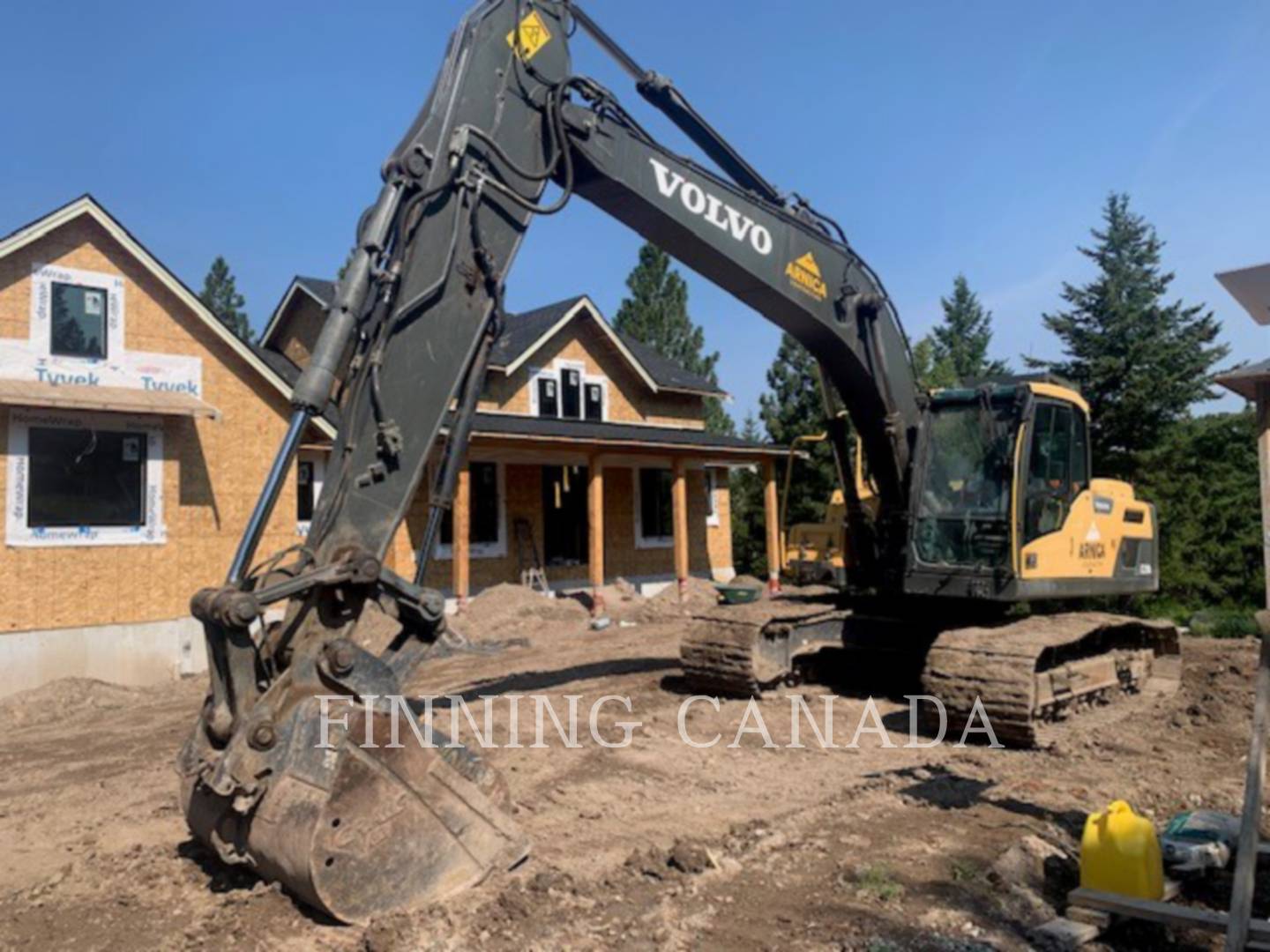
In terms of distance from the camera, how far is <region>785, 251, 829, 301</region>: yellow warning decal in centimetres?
786

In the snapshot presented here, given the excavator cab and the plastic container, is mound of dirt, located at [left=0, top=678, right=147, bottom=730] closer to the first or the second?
the plastic container

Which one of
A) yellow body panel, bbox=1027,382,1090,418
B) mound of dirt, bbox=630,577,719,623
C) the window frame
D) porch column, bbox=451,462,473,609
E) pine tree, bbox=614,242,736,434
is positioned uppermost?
pine tree, bbox=614,242,736,434

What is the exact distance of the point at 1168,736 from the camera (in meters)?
8.24

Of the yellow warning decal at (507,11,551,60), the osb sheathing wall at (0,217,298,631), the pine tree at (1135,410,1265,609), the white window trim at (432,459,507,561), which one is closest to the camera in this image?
the yellow warning decal at (507,11,551,60)

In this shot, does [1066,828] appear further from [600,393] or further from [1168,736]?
[600,393]

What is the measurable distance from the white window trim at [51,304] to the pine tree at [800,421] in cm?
1820

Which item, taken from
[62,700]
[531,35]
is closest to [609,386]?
[62,700]

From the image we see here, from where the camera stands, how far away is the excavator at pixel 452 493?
13.8 feet

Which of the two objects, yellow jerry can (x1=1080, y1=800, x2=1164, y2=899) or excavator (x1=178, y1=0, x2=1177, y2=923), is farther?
yellow jerry can (x1=1080, y1=800, x2=1164, y2=899)

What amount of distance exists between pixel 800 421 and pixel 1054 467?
2218cm

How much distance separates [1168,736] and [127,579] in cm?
1257

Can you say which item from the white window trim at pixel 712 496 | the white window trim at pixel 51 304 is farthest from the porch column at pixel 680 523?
the white window trim at pixel 51 304

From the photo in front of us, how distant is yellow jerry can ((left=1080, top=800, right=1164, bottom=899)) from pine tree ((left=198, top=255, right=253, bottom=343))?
195ft

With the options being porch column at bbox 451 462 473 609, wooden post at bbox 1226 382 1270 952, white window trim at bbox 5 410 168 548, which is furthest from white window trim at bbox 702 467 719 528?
wooden post at bbox 1226 382 1270 952
